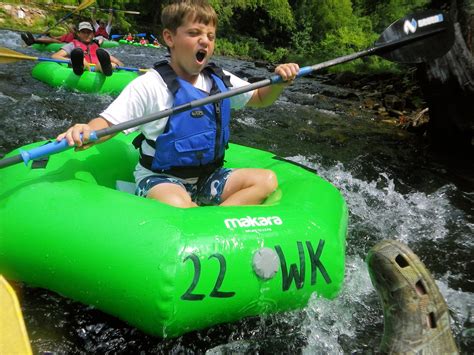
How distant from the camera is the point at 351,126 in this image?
18.1 feet

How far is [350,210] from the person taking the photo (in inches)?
109

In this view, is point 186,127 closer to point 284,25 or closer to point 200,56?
point 200,56

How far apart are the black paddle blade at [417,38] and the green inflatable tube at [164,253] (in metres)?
1.30

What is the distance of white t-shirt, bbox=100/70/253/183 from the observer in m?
1.85

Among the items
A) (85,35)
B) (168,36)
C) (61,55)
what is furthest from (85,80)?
(168,36)

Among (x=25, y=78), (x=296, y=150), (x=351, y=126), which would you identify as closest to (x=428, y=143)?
(x=351, y=126)

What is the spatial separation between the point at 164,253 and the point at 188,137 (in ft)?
2.31

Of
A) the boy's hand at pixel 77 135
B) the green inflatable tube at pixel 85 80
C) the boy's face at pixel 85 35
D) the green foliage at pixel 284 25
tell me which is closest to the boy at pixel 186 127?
the boy's hand at pixel 77 135

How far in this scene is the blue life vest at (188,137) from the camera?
6.39 ft

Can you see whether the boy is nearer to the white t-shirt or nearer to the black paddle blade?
the white t-shirt

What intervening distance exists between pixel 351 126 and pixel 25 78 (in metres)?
4.07

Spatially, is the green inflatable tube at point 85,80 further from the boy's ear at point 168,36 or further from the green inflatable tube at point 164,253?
the green inflatable tube at point 164,253

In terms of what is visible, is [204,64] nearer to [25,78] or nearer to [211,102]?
[211,102]

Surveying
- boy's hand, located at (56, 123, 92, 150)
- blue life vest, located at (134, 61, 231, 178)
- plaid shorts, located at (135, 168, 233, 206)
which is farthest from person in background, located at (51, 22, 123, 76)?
boy's hand, located at (56, 123, 92, 150)
